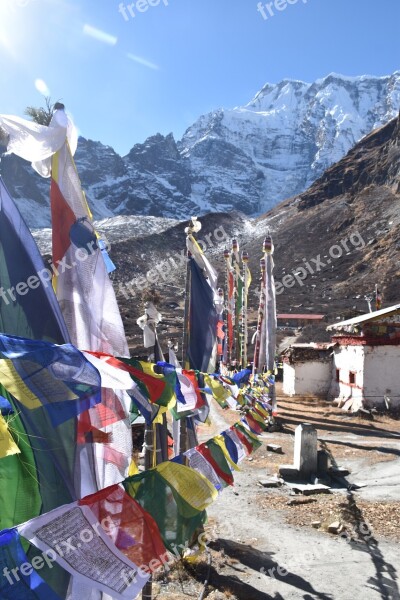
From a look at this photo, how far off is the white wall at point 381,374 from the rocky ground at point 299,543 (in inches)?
331

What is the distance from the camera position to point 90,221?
4840mm

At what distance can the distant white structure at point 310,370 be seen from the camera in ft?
92.4

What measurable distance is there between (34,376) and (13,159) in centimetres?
20147

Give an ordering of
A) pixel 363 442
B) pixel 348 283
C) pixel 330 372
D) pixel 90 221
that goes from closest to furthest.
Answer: pixel 90 221 → pixel 363 442 → pixel 330 372 → pixel 348 283

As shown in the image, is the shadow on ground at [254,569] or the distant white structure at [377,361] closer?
the shadow on ground at [254,569]

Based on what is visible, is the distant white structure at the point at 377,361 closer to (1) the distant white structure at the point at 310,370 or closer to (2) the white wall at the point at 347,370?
(2) the white wall at the point at 347,370

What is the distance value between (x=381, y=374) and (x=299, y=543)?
1564cm

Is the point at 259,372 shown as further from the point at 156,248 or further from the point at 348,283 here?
the point at 156,248

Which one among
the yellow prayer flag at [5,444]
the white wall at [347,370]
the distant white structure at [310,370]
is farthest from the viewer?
the distant white structure at [310,370]

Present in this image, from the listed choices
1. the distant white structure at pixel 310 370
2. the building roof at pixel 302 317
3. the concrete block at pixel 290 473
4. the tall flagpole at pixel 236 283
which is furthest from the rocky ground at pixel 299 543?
the building roof at pixel 302 317

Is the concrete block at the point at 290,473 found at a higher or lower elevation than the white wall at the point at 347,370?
lower

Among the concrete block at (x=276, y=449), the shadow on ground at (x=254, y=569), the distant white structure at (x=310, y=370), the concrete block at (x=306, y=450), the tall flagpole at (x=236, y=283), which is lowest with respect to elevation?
the shadow on ground at (x=254, y=569)

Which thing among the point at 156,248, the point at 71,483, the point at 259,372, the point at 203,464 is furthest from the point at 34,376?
the point at 156,248

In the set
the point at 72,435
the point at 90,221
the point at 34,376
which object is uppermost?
the point at 90,221
